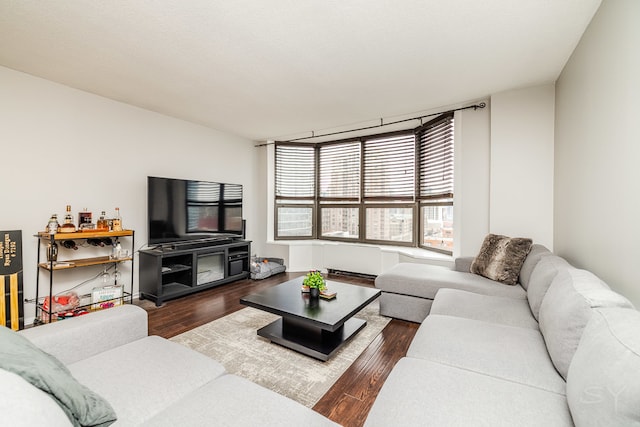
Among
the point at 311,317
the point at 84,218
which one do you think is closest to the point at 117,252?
the point at 84,218

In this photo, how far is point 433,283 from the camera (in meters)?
2.77

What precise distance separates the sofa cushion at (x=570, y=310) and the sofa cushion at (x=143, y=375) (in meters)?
1.55

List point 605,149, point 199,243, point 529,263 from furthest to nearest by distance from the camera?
1. point 199,243
2. point 529,263
3. point 605,149

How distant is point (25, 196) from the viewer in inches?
111

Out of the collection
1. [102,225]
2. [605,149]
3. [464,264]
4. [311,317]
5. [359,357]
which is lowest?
[359,357]

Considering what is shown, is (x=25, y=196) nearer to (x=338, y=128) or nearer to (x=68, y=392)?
(x=68, y=392)

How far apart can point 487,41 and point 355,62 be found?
41.3 inches

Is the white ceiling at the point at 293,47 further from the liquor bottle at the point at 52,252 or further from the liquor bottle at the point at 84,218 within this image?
the liquor bottle at the point at 52,252

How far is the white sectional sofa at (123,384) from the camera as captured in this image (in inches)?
25.4

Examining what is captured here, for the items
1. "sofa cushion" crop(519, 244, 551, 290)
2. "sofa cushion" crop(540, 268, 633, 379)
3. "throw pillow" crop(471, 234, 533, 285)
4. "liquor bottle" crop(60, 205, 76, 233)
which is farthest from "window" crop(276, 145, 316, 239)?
"sofa cushion" crop(540, 268, 633, 379)

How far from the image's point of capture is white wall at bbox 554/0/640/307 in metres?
1.54

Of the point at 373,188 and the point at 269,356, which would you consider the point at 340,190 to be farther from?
the point at 269,356

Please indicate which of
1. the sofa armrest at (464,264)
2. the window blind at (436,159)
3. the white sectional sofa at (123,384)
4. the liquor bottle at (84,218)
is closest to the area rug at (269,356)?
the white sectional sofa at (123,384)

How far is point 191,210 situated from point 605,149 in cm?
428
